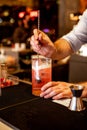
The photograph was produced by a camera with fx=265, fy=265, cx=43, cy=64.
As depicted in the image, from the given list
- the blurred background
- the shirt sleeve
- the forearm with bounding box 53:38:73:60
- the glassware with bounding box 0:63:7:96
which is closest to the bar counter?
the glassware with bounding box 0:63:7:96

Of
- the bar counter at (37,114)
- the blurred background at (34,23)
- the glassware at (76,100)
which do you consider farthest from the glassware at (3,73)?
the blurred background at (34,23)

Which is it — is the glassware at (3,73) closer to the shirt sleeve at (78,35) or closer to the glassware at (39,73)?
the glassware at (39,73)

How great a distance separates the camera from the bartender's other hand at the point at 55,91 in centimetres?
140

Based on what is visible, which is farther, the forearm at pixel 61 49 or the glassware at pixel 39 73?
the forearm at pixel 61 49

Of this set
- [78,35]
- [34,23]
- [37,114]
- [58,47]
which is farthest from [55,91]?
[34,23]

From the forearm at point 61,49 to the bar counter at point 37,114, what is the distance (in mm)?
350

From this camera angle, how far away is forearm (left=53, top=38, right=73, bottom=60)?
169 centimetres

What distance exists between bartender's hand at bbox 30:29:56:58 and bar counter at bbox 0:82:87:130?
268 millimetres

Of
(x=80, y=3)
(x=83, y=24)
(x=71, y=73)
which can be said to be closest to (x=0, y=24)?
(x=80, y=3)

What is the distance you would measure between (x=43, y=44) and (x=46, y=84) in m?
0.25

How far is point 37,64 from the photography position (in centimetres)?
146

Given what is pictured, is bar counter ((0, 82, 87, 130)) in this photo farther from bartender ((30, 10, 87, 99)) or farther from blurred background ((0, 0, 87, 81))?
blurred background ((0, 0, 87, 81))

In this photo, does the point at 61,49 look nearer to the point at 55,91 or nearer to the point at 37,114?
the point at 55,91

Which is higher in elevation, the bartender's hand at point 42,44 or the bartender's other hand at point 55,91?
the bartender's hand at point 42,44
